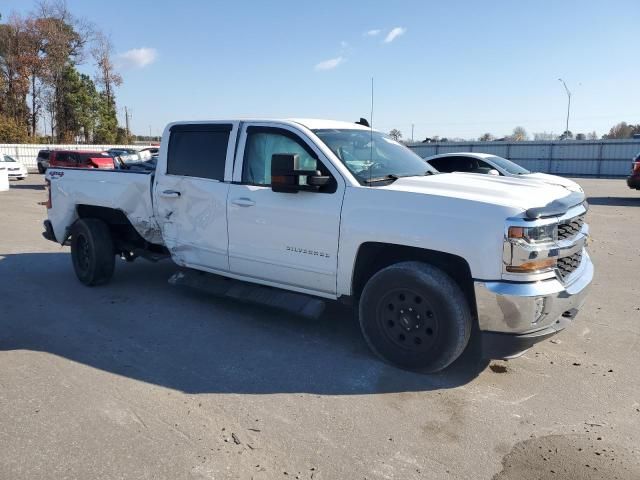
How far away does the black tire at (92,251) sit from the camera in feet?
21.4

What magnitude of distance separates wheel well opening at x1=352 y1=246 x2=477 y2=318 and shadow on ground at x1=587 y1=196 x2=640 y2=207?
15.3m

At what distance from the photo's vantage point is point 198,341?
4.92 meters

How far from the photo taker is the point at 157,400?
3795 mm

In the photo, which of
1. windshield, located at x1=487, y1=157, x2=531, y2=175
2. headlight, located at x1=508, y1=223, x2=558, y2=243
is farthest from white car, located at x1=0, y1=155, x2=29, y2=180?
headlight, located at x1=508, y1=223, x2=558, y2=243

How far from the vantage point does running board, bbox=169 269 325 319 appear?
4770mm

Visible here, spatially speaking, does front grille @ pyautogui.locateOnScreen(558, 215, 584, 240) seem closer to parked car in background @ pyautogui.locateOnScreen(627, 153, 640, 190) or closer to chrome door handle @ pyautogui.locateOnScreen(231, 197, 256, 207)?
chrome door handle @ pyautogui.locateOnScreen(231, 197, 256, 207)

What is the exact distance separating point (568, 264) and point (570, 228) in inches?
11.3

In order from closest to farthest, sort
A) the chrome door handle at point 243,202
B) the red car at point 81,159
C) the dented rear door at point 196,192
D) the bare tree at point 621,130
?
the chrome door handle at point 243,202
the dented rear door at point 196,192
the red car at point 81,159
the bare tree at point 621,130

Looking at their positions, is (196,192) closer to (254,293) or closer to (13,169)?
(254,293)

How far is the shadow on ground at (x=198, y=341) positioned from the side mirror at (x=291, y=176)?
1.43 m

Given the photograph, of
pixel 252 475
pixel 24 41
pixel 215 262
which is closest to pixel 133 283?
pixel 215 262

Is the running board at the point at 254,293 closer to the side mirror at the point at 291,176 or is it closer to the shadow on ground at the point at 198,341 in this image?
the shadow on ground at the point at 198,341

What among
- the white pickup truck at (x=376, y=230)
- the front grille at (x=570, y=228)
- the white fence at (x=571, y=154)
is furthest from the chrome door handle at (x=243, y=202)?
the white fence at (x=571, y=154)

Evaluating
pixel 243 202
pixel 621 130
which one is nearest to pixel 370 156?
pixel 243 202
